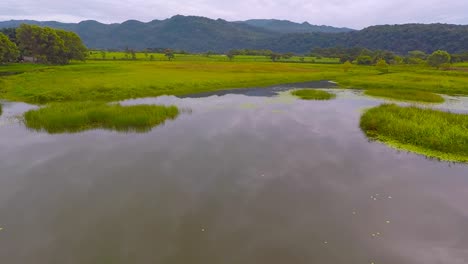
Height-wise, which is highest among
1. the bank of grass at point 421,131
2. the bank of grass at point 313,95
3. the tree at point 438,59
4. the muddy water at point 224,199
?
the tree at point 438,59

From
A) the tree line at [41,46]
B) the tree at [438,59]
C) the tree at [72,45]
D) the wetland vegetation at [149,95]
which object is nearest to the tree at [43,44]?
the tree line at [41,46]

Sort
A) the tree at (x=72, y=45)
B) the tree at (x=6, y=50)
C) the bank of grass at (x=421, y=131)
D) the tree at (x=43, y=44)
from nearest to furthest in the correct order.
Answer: the bank of grass at (x=421, y=131), the tree at (x=6, y=50), the tree at (x=43, y=44), the tree at (x=72, y=45)

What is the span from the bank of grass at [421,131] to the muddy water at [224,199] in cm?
189

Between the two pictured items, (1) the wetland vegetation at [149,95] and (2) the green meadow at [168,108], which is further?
(1) the wetland vegetation at [149,95]

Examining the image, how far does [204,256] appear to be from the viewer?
41.7 ft

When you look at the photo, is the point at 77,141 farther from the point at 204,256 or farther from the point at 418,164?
the point at 418,164

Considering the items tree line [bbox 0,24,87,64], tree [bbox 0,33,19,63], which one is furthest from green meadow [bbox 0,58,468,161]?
tree line [bbox 0,24,87,64]

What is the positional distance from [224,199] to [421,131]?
67.2 feet

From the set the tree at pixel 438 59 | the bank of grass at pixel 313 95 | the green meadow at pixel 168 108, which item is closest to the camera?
the green meadow at pixel 168 108

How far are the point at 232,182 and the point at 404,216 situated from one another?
9.82 metres

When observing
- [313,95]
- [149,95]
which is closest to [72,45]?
[149,95]

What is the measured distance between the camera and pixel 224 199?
1730 cm

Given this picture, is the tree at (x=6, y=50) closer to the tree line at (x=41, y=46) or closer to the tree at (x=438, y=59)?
the tree line at (x=41, y=46)

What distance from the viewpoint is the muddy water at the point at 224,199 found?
13109mm
